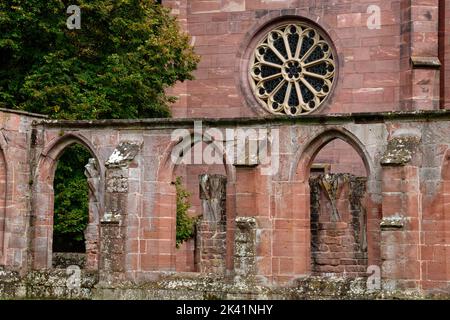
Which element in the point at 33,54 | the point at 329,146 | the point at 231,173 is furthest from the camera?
the point at 329,146

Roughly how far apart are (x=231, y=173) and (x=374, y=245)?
3221 millimetres

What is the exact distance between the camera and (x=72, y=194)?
36062 mm

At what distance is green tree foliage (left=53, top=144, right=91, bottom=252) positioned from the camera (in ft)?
118

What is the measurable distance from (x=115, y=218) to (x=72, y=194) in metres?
4.03

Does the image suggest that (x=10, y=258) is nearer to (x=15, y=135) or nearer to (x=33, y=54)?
(x=15, y=135)

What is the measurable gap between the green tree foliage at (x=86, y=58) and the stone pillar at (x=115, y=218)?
3.68 m

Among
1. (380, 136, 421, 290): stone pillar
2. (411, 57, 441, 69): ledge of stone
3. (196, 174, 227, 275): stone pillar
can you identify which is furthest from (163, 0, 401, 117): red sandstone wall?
(380, 136, 421, 290): stone pillar

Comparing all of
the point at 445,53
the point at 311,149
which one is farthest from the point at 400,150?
the point at 445,53

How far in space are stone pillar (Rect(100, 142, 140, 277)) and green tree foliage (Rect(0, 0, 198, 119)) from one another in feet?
12.1

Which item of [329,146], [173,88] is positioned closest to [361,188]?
[329,146]

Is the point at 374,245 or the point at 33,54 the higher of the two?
the point at 33,54

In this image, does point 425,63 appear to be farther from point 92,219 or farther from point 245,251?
point 245,251

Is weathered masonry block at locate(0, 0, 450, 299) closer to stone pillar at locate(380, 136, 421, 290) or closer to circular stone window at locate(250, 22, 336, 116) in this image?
stone pillar at locate(380, 136, 421, 290)

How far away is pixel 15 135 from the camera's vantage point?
110 feet
